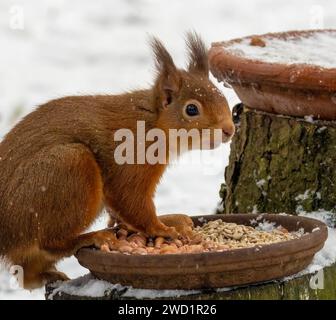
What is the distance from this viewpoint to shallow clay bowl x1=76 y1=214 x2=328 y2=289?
78.0 inches

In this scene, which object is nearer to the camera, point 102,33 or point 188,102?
point 188,102

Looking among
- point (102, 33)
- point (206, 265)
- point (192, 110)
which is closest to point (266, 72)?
point (192, 110)

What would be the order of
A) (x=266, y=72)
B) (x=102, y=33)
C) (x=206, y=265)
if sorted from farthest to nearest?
(x=102, y=33) < (x=266, y=72) < (x=206, y=265)

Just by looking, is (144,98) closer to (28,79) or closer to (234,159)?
(234,159)

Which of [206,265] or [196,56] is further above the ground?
[196,56]

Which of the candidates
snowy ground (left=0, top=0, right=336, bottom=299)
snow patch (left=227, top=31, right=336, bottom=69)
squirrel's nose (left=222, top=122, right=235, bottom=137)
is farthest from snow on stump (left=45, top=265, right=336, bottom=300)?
snowy ground (left=0, top=0, right=336, bottom=299)

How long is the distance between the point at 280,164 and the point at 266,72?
0.32 meters

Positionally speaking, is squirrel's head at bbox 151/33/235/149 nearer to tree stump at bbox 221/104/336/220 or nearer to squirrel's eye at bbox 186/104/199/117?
squirrel's eye at bbox 186/104/199/117

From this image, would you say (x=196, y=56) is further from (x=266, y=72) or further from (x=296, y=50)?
(x=296, y=50)

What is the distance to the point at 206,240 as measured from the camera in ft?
7.27

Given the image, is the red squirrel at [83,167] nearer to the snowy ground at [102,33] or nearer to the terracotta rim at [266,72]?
the terracotta rim at [266,72]

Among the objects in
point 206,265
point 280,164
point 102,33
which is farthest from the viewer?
point 102,33

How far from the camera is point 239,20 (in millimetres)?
5559

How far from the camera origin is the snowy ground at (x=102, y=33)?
15.9ft
